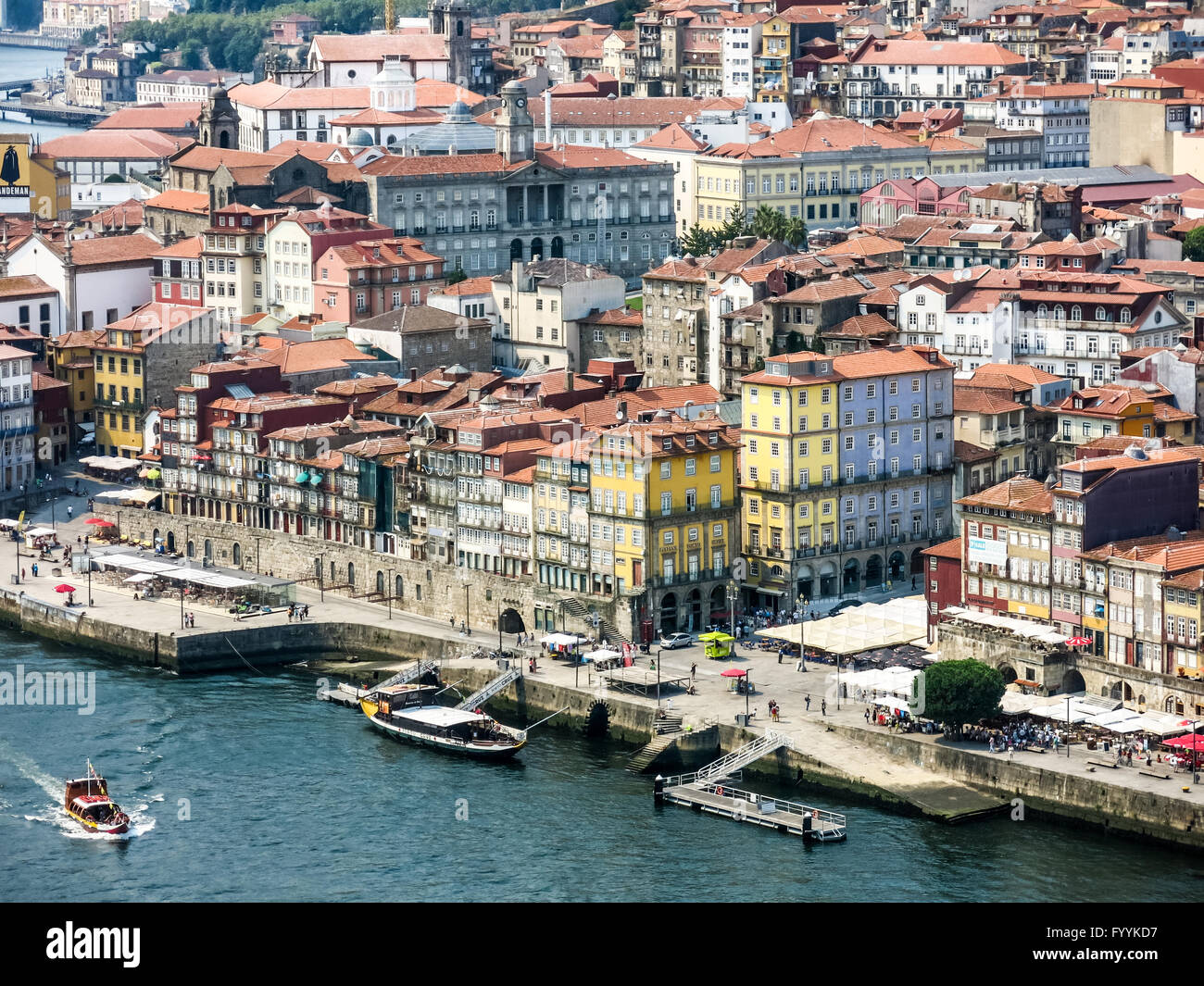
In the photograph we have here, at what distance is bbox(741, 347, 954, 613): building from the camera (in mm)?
86188

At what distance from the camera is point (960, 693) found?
70625 mm

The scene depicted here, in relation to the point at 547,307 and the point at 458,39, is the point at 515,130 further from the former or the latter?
the point at 458,39

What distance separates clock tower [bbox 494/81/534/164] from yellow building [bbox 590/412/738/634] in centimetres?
5170

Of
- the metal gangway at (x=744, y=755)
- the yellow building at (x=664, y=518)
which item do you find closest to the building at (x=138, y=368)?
the yellow building at (x=664, y=518)

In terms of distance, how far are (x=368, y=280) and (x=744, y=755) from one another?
4973cm

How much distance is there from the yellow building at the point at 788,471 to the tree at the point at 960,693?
15.1m

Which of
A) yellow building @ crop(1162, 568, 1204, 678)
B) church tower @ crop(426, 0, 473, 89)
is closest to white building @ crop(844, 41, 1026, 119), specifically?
church tower @ crop(426, 0, 473, 89)

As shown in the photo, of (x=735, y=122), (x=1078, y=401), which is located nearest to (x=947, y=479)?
(x=1078, y=401)

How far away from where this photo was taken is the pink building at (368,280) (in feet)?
383

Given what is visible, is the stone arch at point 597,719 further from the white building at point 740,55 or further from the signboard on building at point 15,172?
the white building at point 740,55

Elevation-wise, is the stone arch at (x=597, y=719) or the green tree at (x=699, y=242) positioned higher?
the green tree at (x=699, y=242)

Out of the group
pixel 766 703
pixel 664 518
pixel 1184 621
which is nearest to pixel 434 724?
pixel 766 703

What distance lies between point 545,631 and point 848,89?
98.5m
